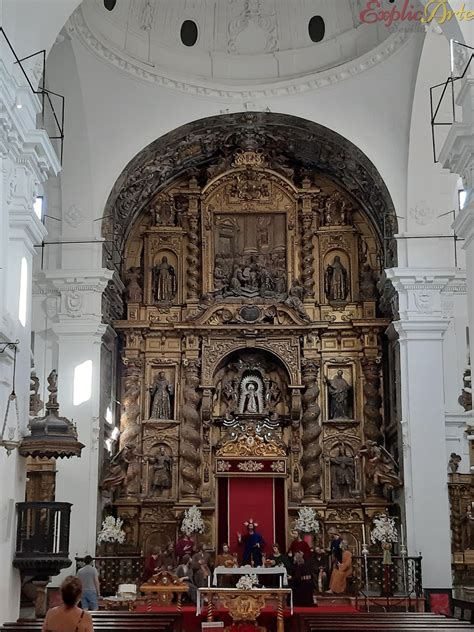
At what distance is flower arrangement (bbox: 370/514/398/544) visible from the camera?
65.0 feet

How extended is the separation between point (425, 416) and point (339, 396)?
117 inches

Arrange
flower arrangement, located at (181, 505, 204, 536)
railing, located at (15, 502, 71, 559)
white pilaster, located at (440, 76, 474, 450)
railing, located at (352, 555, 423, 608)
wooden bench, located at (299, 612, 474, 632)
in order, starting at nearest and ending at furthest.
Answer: wooden bench, located at (299, 612, 474, 632)
white pilaster, located at (440, 76, 474, 450)
railing, located at (15, 502, 71, 559)
railing, located at (352, 555, 423, 608)
flower arrangement, located at (181, 505, 204, 536)

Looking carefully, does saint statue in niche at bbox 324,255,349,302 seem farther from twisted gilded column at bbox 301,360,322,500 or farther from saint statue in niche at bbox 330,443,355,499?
saint statue in niche at bbox 330,443,355,499

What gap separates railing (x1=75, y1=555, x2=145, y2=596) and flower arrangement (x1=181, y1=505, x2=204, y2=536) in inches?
46.2

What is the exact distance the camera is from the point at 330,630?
33.9 ft

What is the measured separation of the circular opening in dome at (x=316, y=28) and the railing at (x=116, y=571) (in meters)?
12.1

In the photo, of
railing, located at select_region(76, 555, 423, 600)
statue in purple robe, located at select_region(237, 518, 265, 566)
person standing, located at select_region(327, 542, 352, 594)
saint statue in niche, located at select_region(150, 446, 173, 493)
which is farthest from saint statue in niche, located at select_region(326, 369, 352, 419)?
saint statue in niche, located at select_region(150, 446, 173, 493)

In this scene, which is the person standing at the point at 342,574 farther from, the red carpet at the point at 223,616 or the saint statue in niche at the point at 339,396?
the saint statue in niche at the point at 339,396

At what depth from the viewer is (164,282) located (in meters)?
23.2

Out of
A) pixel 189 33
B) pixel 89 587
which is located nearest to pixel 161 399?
pixel 89 587

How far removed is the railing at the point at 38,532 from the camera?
1299 cm

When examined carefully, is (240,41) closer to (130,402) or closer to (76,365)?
(76,365)

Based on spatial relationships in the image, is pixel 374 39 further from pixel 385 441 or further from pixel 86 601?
pixel 86 601

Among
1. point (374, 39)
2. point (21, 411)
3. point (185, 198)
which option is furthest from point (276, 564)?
point (374, 39)
